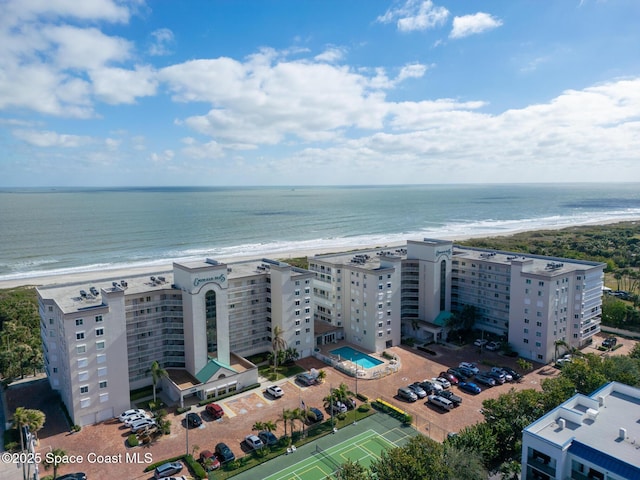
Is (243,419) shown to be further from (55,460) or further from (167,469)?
(55,460)

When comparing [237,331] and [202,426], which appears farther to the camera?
[237,331]

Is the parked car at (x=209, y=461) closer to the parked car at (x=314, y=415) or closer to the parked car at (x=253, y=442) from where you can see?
the parked car at (x=253, y=442)

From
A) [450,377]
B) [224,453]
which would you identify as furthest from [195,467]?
[450,377]

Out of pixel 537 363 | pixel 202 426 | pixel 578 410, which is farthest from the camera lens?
pixel 537 363

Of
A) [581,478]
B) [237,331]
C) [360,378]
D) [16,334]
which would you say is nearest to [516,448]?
[581,478]

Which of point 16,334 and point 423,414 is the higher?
point 16,334

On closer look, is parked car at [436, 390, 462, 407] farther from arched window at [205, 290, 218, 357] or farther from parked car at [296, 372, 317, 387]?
arched window at [205, 290, 218, 357]

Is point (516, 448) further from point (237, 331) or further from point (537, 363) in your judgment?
point (237, 331)
